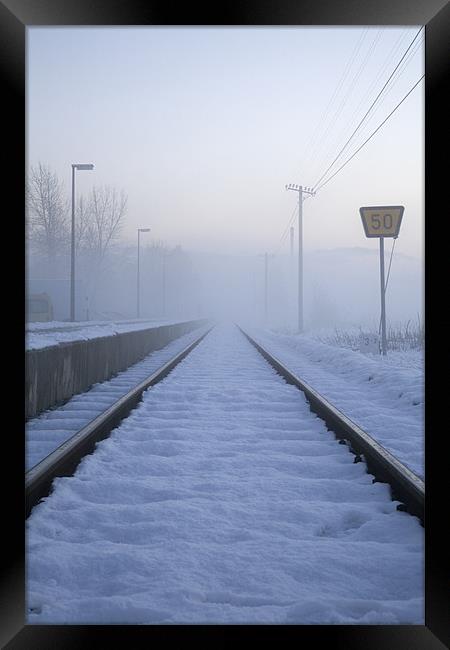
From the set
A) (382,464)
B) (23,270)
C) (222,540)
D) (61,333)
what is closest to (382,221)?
(61,333)

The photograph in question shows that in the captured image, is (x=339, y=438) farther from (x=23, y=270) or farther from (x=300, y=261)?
(x=300, y=261)

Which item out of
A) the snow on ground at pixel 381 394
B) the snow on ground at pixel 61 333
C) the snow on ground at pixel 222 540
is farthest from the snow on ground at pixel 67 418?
the snow on ground at pixel 381 394

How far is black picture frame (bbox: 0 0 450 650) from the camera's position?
7.36 feet

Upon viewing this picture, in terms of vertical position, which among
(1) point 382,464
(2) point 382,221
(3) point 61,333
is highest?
(2) point 382,221

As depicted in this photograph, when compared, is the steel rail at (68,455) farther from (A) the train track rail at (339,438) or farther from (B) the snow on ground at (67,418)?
(B) the snow on ground at (67,418)

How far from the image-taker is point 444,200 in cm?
240

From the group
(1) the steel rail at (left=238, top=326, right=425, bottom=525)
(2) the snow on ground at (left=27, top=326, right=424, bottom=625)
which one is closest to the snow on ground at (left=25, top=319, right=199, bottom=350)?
(2) the snow on ground at (left=27, top=326, right=424, bottom=625)

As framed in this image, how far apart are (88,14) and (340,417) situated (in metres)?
4.66

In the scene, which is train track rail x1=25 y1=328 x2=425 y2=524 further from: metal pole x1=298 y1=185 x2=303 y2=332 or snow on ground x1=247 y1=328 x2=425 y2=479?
metal pole x1=298 y1=185 x2=303 y2=332

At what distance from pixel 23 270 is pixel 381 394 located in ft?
26.4

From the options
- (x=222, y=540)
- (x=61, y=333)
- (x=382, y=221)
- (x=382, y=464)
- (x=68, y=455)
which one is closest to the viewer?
(x=222, y=540)

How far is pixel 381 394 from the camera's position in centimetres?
964

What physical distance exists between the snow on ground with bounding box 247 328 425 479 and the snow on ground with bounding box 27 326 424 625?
83cm

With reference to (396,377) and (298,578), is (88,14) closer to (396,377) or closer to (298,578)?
(298,578)
